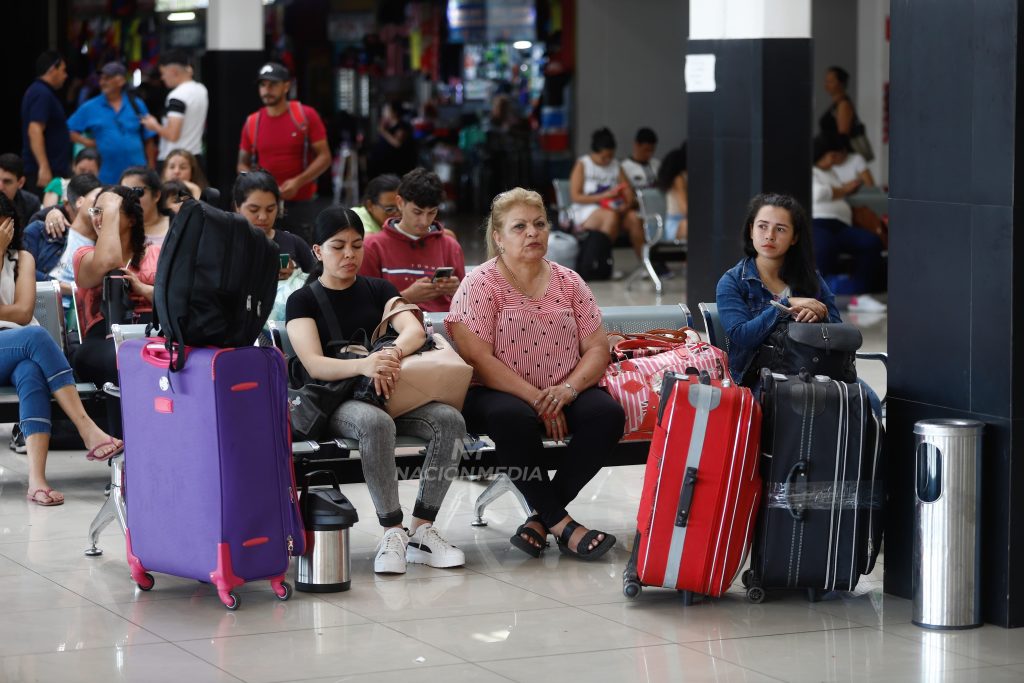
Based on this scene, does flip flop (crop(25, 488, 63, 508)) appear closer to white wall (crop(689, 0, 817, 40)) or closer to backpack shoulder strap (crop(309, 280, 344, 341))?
backpack shoulder strap (crop(309, 280, 344, 341))

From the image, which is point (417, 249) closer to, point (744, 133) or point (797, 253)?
point (797, 253)

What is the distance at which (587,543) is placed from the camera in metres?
5.68

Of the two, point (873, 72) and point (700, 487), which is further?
point (873, 72)

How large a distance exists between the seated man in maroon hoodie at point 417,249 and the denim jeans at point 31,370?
1318 mm

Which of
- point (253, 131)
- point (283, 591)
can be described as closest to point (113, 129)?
point (253, 131)

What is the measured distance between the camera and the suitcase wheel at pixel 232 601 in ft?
16.5

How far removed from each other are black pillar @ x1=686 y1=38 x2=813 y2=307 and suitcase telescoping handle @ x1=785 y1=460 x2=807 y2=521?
562cm

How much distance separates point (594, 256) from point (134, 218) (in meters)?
8.11

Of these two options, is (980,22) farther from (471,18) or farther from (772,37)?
(471,18)

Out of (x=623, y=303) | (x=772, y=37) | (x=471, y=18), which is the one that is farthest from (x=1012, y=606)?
(x=471, y=18)

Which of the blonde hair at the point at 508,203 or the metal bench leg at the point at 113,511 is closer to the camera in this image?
the metal bench leg at the point at 113,511

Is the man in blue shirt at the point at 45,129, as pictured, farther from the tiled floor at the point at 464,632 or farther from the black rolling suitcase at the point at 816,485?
the black rolling suitcase at the point at 816,485

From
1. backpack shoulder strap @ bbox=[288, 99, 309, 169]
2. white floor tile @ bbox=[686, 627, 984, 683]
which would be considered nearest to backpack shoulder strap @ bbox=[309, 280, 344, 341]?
white floor tile @ bbox=[686, 627, 984, 683]

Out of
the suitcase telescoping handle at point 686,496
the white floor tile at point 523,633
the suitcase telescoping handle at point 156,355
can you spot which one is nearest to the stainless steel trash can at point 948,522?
the suitcase telescoping handle at point 686,496
